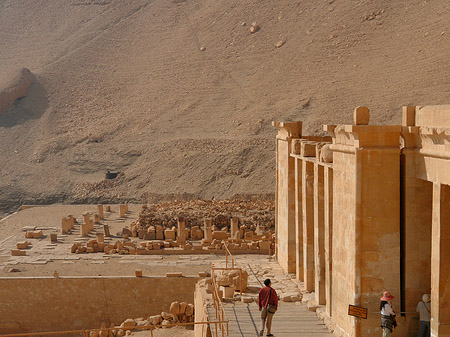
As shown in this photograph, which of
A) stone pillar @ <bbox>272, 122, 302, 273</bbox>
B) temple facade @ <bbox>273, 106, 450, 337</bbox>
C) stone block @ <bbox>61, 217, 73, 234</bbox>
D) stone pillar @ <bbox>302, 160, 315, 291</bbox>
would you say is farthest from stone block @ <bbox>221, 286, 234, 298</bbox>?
stone block @ <bbox>61, 217, 73, 234</bbox>

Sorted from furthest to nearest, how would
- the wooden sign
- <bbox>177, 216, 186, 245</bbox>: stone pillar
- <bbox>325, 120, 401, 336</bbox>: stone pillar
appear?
<bbox>177, 216, 186, 245</bbox>: stone pillar
<bbox>325, 120, 401, 336</bbox>: stone pillar
the wooden sign

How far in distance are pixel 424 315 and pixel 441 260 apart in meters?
1.15

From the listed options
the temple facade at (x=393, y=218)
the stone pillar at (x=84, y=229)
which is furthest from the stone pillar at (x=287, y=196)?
the stone pillar at (x=84, y=229)

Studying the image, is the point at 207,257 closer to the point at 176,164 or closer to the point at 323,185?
the point at 323,185

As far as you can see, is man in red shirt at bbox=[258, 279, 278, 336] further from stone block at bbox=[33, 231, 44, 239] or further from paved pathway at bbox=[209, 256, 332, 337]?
stone block at bbox=[33, 231, 44, 239]

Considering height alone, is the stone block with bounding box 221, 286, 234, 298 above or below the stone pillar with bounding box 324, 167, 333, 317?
below

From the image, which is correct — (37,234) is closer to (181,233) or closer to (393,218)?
(181,233)

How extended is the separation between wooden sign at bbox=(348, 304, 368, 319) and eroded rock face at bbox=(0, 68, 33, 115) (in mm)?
55512

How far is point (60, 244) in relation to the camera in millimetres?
28578

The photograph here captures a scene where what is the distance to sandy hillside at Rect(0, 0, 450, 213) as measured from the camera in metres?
45.5

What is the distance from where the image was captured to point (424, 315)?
36.7 ft

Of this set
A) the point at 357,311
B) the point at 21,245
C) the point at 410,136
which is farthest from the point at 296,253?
the point at 21,245

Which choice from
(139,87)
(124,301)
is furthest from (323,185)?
(139,87)

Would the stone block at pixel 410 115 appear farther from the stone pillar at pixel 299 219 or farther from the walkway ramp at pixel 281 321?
the stone pillar at pixel 299 219
